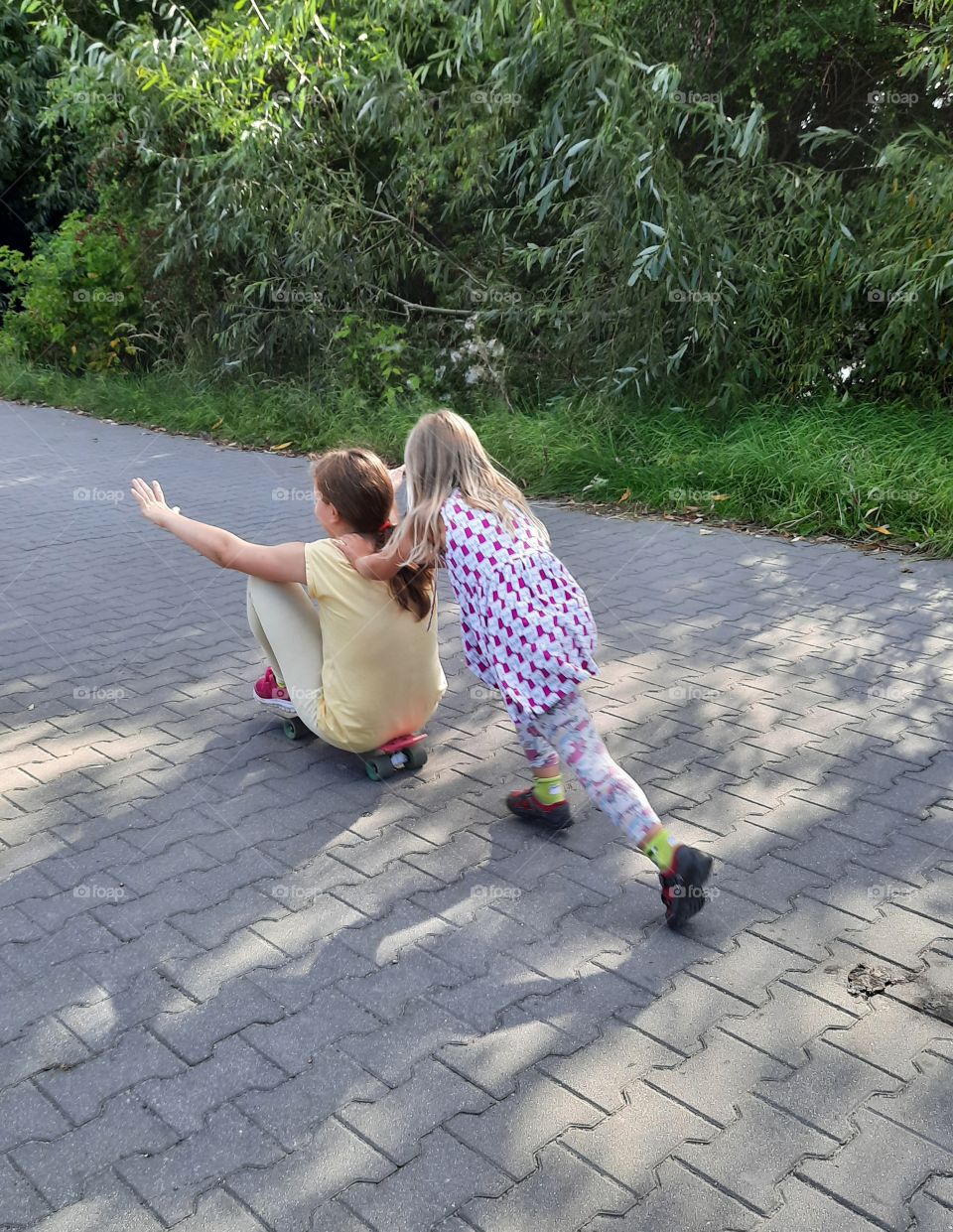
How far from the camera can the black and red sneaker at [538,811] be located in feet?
12.2

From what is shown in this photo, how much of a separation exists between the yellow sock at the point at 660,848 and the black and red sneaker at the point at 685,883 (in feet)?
0.05

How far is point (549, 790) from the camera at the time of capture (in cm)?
369

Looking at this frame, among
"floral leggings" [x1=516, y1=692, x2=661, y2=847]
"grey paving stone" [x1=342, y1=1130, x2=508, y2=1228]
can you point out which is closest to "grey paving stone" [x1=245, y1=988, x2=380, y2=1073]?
→ "grey paving stone" [x1=342, y1=1130, x2=508, y2=1228]

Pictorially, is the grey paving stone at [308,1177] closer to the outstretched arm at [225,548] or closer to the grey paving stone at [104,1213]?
the grey paving stone at [104,1213]

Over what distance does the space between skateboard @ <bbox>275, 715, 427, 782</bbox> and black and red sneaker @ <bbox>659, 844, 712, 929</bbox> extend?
4.24ft

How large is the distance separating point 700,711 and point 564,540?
10.4ft

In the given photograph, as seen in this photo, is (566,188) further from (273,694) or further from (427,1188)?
(427,1188)

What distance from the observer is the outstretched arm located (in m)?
3.85

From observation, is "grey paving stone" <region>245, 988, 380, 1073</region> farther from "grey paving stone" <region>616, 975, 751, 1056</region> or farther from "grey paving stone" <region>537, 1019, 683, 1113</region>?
"grey paving stone" <region>616, 975, 751, 1056</region>

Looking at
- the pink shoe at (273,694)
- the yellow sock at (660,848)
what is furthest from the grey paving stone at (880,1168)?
the pink shoe at (273,694)

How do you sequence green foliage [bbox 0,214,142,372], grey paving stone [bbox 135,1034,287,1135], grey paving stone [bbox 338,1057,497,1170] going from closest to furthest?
grey paving stone [bbox 338,1057,497,1170] → grey paving stone [bbox 135,1034,287,1135] → green foliage [bbox 0,214,142,372]

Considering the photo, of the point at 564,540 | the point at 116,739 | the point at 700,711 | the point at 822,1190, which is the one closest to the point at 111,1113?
the point at 822,1190

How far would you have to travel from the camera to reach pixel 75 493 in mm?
9641

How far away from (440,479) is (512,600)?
1.50 feet
